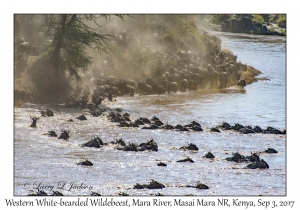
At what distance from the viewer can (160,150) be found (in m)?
28.8

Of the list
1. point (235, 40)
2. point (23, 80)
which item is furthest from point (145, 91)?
point (235, 40)

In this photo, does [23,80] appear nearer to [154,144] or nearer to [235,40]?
[154,144]

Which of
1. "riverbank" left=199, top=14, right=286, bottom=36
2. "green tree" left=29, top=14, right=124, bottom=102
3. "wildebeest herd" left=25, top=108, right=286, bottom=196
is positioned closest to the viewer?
"wildebeest herd" left=25, top=108, right=286, bottom=196

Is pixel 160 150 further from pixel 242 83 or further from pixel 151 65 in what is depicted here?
pixel 242 83

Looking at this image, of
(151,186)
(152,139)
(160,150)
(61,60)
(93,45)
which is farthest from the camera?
(93,45)

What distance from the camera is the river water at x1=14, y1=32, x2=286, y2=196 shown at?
23.4 meters

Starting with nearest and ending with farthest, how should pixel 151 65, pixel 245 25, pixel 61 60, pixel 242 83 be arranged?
1. pixel 61 60
2. pixel 151 65
3. pixel 242 83
4. pixel 245 25

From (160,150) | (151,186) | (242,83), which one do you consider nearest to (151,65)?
(242,83)

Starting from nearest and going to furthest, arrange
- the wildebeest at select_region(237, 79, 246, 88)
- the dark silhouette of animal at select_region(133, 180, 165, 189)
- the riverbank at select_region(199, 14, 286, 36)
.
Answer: the dark silhouette of animal at select_region(133, 180, 165, 189) → the wildebeest at select_region(237, 79, 246, 88) → the riverbank at select_region(199, 14, 286, 36)

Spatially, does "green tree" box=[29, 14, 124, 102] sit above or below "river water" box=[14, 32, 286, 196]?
above

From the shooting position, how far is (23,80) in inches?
1517

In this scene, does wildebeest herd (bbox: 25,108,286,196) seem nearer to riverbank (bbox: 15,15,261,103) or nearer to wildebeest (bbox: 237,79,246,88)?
riverbank (bbox: 15,15,261,103)

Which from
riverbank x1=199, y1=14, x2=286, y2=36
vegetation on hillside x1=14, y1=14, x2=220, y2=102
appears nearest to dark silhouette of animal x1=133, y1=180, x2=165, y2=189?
vegetation on hillside x1=14, y1=14, x2=220, y2=102

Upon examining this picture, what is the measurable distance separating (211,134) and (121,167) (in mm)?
8441
